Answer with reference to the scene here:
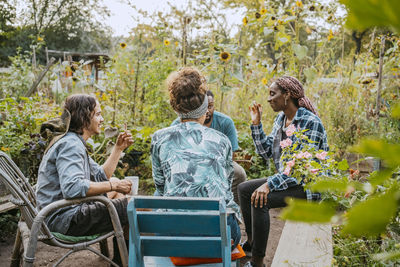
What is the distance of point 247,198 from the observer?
2680mm

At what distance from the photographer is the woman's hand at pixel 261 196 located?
7.51 ft

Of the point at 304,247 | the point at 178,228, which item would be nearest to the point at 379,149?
the point at 178,228

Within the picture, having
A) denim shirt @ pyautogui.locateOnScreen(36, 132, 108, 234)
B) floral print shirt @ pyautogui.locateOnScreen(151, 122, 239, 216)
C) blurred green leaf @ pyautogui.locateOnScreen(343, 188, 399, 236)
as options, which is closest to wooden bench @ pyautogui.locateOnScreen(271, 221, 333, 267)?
floral print shirt @ pyautogui.locateOnScreen(151, 122, 239, 216)

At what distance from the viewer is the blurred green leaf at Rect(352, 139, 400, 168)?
0.67ft

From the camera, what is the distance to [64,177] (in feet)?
6.24

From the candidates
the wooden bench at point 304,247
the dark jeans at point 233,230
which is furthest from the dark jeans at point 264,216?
the dark jeans at point 233,230

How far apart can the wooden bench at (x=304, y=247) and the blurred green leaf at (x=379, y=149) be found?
1636 mm

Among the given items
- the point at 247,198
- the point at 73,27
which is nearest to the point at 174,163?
the point at 247,198

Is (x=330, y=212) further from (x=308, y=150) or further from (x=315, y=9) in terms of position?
(x=315, y=9)

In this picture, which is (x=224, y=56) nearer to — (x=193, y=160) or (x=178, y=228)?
(x=193, y=160)

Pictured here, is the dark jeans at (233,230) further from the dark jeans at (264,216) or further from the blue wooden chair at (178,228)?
the dark jeans at (264,216)

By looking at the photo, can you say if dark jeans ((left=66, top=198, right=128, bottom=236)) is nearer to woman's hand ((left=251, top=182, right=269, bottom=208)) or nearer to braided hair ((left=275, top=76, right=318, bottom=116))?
woman's hand ((left=251, top=182, right=269, bottom=208))

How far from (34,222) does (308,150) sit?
1471mm

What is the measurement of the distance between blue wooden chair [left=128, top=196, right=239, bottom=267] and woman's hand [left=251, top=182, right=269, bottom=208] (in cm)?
72
